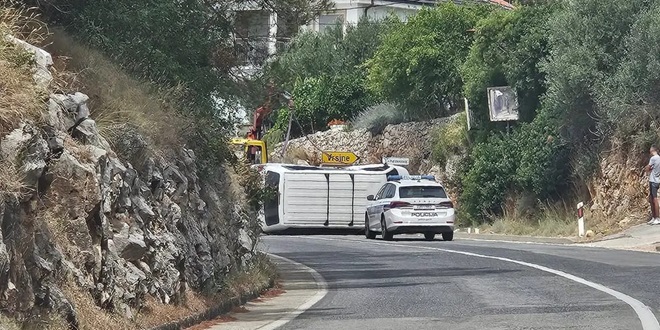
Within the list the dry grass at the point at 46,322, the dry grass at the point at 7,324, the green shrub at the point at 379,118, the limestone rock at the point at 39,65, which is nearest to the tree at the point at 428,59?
the green shrub at the point at 379,118

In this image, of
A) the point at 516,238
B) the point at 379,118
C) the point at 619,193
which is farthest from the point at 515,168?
the point at 379,118

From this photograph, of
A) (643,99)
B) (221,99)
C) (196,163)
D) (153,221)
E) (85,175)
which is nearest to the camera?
(85,175)

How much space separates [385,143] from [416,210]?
1879cm

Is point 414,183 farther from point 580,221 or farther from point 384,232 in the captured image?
→ point 580,221

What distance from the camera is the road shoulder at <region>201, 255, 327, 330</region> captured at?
1477cm

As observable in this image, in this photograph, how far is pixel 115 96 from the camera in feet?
50.7

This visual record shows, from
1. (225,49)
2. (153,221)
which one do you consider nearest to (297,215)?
(225,49)

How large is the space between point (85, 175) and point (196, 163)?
5484 mm

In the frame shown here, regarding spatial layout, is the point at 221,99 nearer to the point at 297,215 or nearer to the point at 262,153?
the point at 297,215

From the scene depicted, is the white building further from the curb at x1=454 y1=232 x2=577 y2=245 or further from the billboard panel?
the billboard panel

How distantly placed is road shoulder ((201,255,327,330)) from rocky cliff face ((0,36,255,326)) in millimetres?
632

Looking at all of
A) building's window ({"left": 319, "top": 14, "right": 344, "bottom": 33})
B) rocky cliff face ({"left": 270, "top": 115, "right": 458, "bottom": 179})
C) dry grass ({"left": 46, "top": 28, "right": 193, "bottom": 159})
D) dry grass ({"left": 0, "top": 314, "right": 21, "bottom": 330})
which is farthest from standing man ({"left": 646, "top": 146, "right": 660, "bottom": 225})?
building's window ({"left": 319, "top": 14, "right": 344, "bottom": 33})

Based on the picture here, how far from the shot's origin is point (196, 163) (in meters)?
17.7

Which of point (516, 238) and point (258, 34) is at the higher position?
point (258, 34)
